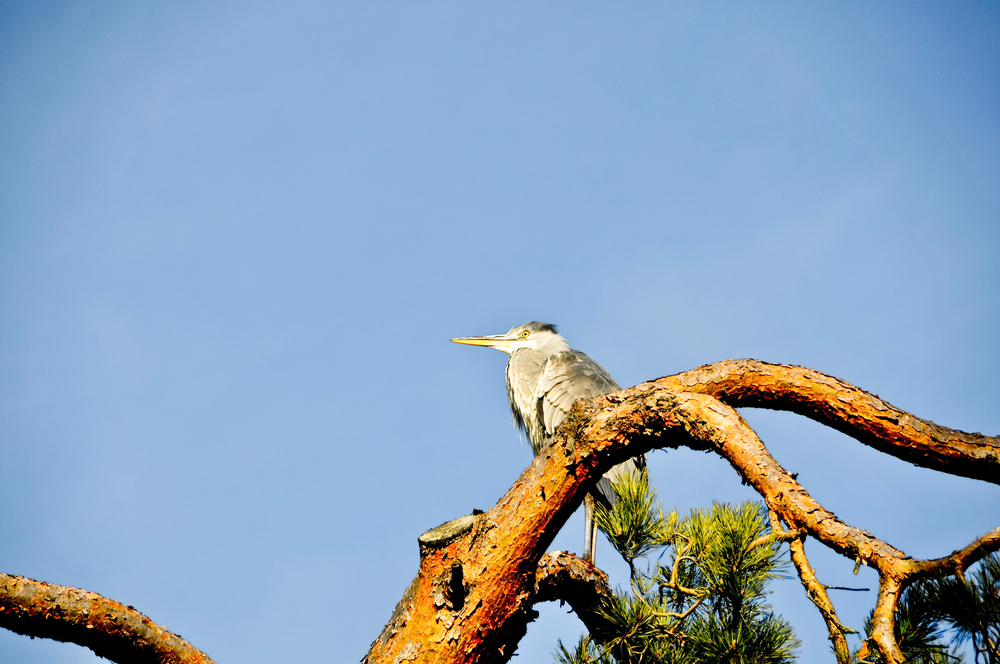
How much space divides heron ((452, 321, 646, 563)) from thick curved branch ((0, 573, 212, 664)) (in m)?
3.19

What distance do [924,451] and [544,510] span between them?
1298 millimetres

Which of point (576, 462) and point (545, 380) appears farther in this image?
point (545, 380)

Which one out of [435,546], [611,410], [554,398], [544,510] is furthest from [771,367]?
Result: [554,398]

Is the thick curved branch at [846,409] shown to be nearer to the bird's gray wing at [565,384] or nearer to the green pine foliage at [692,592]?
the green pine foliage at [692,592]

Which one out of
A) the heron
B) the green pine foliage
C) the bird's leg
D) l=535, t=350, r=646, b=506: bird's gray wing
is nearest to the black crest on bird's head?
the heron

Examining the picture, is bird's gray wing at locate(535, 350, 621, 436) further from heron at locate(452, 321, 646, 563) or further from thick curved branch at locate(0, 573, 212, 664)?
thick curved branch at locate(0, 573, 212, 664)

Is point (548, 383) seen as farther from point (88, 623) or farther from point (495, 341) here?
point (88, 623)

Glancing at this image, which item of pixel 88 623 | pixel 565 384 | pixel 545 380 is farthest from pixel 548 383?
pixel 88 623

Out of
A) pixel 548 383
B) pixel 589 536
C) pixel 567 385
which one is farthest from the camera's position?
pixel 548 383

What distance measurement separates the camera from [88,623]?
7.78 ft

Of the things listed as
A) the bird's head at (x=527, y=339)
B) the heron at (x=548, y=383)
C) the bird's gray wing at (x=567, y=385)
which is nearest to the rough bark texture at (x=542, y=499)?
the heron at (x=548, y=383)

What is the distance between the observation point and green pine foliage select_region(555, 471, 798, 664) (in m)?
2.48

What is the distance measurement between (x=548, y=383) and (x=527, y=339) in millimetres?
2052

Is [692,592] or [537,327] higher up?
[537,327]
